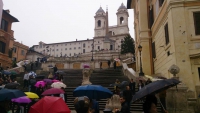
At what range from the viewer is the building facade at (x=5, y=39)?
3124 centimetres

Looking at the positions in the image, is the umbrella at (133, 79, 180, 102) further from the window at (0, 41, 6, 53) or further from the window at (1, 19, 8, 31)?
the window at (1, 19, 8, 31)

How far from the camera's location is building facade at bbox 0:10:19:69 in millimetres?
31241

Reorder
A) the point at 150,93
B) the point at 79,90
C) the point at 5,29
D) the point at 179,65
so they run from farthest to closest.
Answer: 1. the point at 5,29
2. the point at 179,65
3. the point at 79,90
4. the point at 150,93

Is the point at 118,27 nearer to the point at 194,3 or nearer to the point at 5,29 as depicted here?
the point at 5,29

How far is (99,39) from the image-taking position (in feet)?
333

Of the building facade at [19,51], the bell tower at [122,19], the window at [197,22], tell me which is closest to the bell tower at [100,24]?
the bell tower at [122,19]

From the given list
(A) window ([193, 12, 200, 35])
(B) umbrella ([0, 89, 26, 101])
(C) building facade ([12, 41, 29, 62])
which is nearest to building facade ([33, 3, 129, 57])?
(C) building facade ([12, 41, 29, 62])

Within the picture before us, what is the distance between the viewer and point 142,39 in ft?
69.9

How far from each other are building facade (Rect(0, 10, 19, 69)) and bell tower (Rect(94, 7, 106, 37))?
71.3 metres

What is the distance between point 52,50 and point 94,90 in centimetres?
10799

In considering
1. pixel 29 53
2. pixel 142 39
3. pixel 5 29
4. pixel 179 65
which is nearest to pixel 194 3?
pixel 179 65

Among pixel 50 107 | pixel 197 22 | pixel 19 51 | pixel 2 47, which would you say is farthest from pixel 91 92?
pixel 19 51

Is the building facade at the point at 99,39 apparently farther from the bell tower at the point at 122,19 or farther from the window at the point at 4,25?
the window at the point at 4,25

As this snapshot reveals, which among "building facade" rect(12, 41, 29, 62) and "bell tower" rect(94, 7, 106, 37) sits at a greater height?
"bell tower" rect(94, 7, 106, 37)
